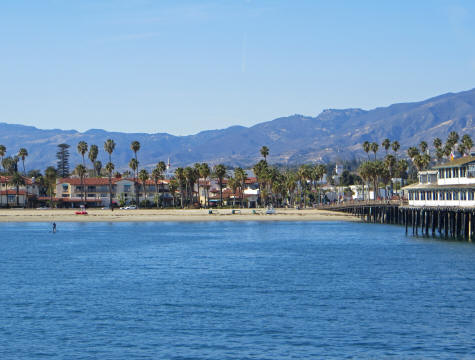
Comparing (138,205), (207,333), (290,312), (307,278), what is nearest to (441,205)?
(307,278)

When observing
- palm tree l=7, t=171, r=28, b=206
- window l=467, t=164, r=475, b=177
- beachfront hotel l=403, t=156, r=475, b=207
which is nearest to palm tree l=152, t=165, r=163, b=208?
palm tree l=7, t=171, r=28, b=206

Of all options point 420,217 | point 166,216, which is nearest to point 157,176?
point 166,216

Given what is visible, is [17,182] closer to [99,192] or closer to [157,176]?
[99,192]

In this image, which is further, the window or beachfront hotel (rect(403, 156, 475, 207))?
the window

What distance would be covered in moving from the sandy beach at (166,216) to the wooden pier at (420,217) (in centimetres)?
425

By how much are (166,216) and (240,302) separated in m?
102

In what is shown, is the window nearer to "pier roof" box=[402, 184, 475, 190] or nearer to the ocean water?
"pier roof" box=[402, 184, 475, 190]

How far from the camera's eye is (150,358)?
1224 inches

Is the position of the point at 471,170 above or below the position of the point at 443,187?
above

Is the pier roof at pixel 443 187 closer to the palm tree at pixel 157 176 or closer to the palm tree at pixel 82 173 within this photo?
the palm tree at pixel 157 176

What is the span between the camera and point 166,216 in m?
144

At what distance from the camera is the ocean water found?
32.9 meters

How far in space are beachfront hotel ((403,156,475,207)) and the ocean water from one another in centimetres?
656

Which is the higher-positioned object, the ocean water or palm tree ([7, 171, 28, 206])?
palm tree ([7, 171, 28, 206])
